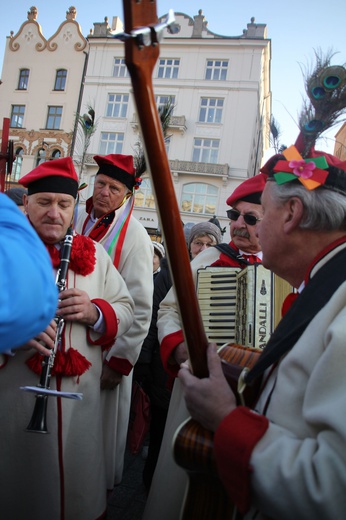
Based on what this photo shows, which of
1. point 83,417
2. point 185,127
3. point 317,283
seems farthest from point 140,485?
point 185,127

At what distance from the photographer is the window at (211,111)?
92.4 ft

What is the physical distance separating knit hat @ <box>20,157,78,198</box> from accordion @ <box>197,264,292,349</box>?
3.34ft

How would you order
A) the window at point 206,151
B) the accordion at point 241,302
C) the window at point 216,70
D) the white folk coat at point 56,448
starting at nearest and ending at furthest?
the white folk coat at point 56,448, the accordion at point 241,302, the window at point 206,151, the window at point 216,70

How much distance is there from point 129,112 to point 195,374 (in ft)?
97.6

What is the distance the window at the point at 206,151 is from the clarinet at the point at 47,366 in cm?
2688

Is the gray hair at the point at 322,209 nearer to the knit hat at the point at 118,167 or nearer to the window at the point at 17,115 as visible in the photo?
the knit hat at the point at 118,167

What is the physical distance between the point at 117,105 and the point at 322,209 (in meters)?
30.6

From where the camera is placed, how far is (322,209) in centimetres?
143

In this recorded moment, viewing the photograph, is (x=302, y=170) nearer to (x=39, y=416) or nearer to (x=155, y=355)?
(x=39, y=416)

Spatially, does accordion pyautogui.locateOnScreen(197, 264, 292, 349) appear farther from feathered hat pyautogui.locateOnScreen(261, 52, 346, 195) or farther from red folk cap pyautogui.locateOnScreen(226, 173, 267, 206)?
feathered hat pyautogui.locateOnScreen(261, 52, 346, 195)

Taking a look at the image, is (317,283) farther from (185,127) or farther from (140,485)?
(185,127)

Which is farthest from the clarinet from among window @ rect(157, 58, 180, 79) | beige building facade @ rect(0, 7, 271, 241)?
→ window @ rect(157, 58, 180, 79)

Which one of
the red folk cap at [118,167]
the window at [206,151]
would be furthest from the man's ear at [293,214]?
Result: the window at [206,151]

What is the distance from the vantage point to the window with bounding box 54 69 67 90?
1177 inches
